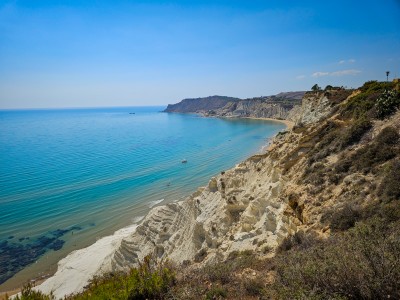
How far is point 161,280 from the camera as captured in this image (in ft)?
22.7

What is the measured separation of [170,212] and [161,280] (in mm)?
17338

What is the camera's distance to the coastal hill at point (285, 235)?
5.33m

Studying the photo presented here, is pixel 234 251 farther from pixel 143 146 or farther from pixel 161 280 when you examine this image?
pixel 143 146

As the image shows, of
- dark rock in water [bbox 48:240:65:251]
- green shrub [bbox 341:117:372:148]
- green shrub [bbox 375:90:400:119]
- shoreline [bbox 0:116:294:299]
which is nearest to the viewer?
green shrub [bbox 341:117:372:148]

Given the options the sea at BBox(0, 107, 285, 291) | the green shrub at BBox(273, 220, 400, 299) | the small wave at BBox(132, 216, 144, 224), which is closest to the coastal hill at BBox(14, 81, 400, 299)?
the green shrub at BBox(273, 220, 400, 299)

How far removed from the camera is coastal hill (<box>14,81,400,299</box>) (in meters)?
5.33

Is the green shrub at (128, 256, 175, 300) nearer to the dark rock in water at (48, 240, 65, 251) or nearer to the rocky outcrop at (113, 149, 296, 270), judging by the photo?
the rocky outcrop at (113, 149, 296, 270)

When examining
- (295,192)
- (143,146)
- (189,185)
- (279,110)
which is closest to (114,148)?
(143,146)

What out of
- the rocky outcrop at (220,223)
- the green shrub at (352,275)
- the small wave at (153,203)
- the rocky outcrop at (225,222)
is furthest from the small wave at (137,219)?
the green shrub at (352,275)

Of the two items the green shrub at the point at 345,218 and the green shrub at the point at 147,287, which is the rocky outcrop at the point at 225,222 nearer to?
the green shrub at the point at 345,218

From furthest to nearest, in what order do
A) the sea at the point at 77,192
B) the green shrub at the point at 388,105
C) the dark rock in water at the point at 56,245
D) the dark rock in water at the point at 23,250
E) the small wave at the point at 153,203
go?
the small wave at the point at 153,203, the dark rock in water at the point at 56,245, the sea at the point at 77,192, the dark rock in water at the point at 23,250, the green shrub at the point at 388,105

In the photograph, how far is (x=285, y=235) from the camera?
11562 millimetres

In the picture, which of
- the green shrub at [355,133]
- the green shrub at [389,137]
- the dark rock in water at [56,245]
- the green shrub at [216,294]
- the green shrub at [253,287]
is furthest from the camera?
the dark rock in water at [56,245]

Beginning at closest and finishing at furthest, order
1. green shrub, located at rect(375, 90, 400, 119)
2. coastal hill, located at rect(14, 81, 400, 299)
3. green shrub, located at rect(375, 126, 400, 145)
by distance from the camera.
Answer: coastal hill, located at rect(14, 81, 400, 299)
green shrub, located at rect(375, 126, 400, 145)
green shrub, located at rect(375, 90, 400, 119)
